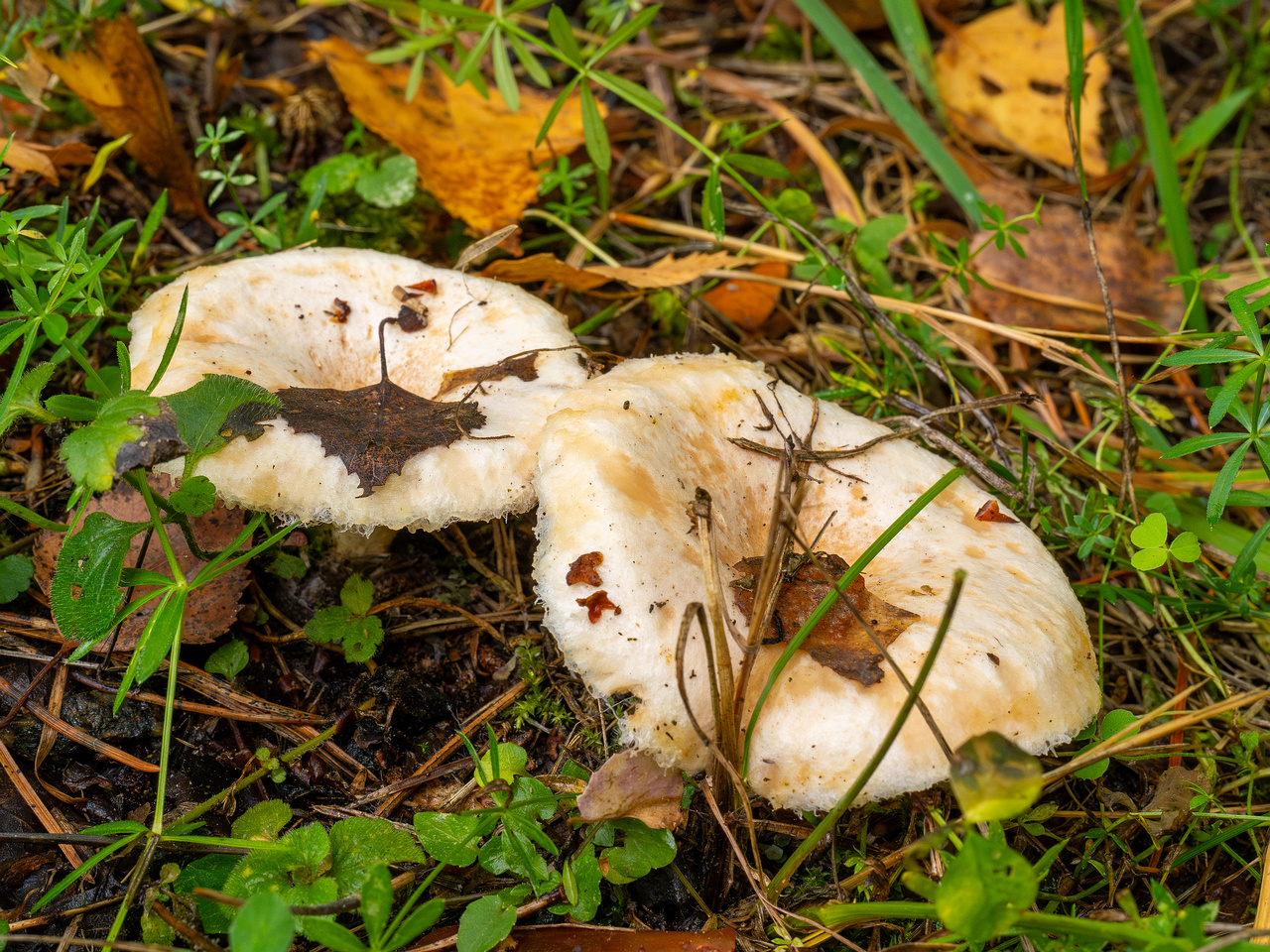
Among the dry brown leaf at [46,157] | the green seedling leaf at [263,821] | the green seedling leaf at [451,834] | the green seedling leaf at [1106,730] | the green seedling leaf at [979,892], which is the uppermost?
the dry brown leaf at [46,157]

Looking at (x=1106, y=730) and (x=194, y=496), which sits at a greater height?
(x=194, y=496)

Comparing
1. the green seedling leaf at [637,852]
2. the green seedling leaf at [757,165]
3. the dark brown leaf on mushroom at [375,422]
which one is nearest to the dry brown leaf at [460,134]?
the green seedling leaf at [757,165]

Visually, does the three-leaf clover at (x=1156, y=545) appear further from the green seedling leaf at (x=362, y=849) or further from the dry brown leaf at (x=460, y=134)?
the dry brown leaf at (x=460, y=134)

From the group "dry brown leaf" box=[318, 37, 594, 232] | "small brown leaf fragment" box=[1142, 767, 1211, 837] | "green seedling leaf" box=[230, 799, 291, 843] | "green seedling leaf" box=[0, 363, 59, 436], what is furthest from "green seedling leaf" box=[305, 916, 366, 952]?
"dry brown leaf" box=[318, 37, 594, 232]

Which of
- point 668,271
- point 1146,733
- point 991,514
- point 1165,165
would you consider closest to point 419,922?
point 1146,733

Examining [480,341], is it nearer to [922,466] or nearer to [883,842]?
[922,466]

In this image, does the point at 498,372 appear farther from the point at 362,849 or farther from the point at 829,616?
the point at 362,849

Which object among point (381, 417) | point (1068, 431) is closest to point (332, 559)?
point (381, 417)
